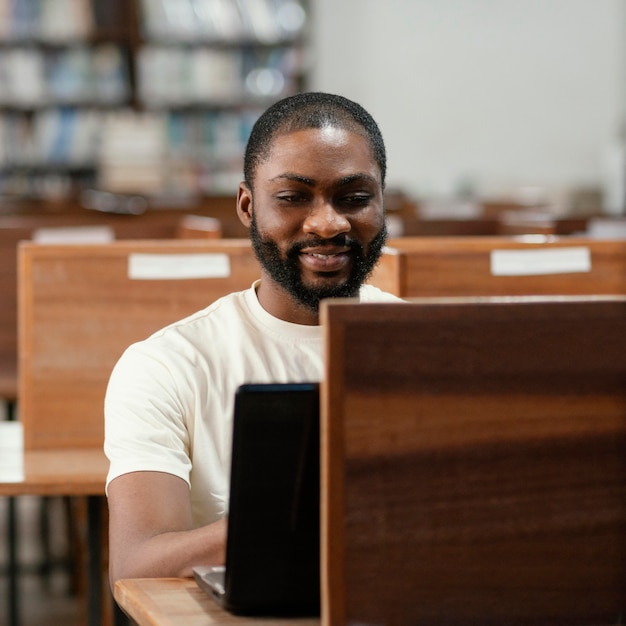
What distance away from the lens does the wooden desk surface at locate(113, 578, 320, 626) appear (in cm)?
112

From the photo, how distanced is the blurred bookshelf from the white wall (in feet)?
2.30

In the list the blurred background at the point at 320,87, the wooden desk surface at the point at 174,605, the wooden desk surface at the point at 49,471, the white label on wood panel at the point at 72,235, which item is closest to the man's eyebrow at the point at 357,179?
the wooden desk surface at the point at 174,605

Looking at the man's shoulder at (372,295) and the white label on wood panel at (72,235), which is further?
the white label on wood panel at (72,235)

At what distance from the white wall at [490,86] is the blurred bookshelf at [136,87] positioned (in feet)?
2.30

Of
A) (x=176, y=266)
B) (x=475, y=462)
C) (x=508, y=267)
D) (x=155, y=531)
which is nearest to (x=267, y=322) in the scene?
(x=155, y=531)

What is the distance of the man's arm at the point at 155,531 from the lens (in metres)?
1.29

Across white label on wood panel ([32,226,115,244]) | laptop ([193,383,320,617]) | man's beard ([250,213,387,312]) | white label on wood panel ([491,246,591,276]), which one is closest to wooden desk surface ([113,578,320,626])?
laptop ([193,383,320,617])

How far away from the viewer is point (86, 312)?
235cm

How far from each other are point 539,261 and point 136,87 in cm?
557

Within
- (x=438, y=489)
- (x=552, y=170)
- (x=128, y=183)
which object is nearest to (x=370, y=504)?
(x=438, y=489)

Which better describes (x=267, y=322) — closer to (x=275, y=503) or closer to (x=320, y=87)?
(x=275, y=503)

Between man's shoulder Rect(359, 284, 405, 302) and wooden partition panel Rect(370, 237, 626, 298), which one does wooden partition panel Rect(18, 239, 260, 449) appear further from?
man's shoulder Rect(359, 284, 405, 302)

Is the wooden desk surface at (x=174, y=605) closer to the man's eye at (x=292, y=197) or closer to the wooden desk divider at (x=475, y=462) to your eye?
the wooden desk divider at (x=475, y=462)

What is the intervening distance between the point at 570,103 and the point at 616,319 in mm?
7490
